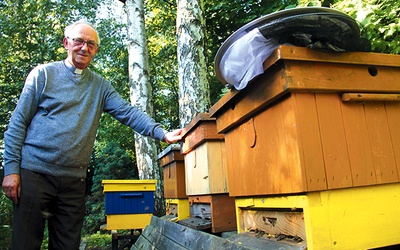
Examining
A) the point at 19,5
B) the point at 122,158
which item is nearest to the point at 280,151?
the point at 122,158

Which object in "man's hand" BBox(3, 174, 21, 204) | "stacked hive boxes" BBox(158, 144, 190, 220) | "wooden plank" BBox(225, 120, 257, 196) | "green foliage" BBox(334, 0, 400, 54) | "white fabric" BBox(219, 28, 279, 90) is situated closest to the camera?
"white fabric" BBox(219, 28, 279, 90)

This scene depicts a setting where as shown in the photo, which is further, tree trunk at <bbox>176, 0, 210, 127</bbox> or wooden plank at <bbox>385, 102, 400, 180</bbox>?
tree trunk at <bbox>176, 0, 210, 127</bbox>

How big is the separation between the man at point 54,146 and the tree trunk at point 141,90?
4.59 m

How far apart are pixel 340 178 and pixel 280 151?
0.24m

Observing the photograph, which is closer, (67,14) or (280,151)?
(280,151)

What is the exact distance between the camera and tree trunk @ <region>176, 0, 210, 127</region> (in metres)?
4.04

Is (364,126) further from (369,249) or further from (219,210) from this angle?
(219,210)

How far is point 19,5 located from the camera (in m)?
11.5

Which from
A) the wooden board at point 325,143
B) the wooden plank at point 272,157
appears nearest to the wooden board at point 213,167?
the wooden plank at point 272,157

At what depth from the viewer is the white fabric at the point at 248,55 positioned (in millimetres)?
1304

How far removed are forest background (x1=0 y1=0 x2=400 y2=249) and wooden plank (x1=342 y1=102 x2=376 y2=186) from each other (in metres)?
5.91

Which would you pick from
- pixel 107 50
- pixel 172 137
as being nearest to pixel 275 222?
pixel 172 137

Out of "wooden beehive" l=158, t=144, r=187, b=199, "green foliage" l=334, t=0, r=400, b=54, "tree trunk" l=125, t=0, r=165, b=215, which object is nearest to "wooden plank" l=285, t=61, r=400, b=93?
"wooden beehive" l=158, t=144, r=187, b=199

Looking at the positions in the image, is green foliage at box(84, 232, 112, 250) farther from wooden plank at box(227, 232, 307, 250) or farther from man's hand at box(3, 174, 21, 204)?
wooden plank at box(227, 232, 307, 250)
